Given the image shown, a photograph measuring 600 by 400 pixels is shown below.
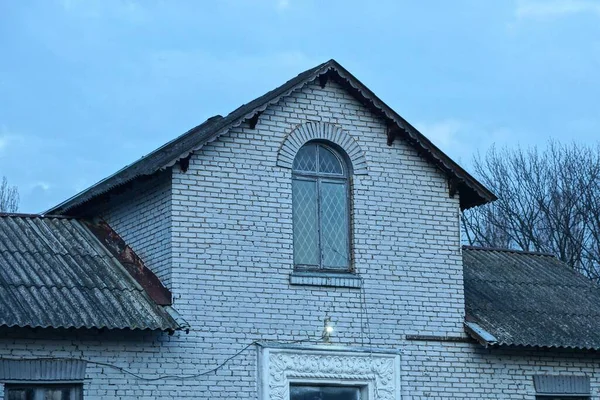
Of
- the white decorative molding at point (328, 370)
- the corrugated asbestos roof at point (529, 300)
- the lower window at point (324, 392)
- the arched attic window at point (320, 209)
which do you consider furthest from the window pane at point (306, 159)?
the corrugated asbestos roof at point (529, 300)

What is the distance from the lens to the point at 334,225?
17750mm

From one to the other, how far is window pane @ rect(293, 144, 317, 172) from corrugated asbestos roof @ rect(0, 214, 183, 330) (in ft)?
9.26

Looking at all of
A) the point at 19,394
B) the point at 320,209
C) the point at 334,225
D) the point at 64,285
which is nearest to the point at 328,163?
the point at 320,209

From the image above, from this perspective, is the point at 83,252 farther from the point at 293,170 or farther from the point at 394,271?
the point at 394,271

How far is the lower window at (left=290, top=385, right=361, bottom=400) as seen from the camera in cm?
1686

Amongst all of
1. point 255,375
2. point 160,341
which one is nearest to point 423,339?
point 255,375

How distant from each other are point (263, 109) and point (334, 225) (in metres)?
1.91

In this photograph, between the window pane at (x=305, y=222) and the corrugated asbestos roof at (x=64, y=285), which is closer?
the corrugated asbestos roof at (x=64, y=285)

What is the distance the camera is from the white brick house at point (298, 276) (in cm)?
1595

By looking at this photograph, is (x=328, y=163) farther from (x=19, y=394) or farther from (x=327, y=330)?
(x=19, y=394)

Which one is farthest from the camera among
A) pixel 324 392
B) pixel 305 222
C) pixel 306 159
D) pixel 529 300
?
pixel 529 300

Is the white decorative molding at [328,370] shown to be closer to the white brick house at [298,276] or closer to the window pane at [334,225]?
the white brick house at [298,276]

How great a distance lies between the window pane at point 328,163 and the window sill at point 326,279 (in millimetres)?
1468

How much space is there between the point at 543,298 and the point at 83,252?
7.18m
